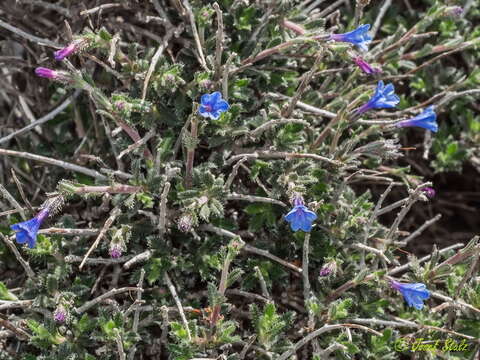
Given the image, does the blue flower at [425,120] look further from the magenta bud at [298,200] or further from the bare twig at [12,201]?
the bare twig at [12,201]

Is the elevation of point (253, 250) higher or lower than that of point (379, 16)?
lower

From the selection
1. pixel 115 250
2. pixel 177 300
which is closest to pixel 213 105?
pixel 115 250

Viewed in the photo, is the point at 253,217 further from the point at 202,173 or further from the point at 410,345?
the point at 410,345

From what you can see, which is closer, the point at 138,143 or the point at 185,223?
the point at 185,223

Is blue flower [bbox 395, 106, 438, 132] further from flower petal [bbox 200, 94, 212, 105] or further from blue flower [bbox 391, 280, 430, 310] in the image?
flower petal [bbox 200, 94, 212, 105]

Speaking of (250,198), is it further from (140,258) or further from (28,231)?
(28,231)

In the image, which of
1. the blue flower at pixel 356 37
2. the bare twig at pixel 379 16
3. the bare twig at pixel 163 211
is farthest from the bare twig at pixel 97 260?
the bare twig at pixel 379 16

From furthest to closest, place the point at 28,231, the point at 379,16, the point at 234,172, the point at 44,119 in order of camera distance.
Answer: the point at 379,16 < the point at 44,119 < the point at 234,172 < the point at 28,231

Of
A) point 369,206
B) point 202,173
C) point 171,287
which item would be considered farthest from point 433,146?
point 171,287
